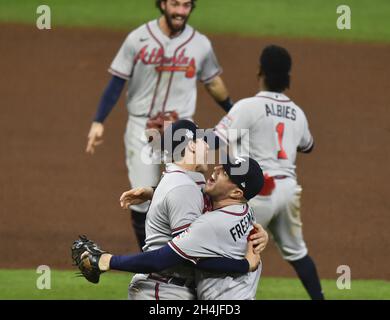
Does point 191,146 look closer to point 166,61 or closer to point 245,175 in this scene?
point 245,175

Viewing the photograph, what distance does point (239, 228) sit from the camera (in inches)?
215

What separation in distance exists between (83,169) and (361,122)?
12.2ft

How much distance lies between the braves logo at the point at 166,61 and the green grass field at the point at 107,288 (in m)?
1.74

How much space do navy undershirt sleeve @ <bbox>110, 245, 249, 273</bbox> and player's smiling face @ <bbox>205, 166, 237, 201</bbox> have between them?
1.15 ft

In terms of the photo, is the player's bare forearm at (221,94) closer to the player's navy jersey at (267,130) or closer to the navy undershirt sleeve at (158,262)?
the player's navy jersey at (267,130)

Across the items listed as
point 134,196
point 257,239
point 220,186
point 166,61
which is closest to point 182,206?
point 220,186

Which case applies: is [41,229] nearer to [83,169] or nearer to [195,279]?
[83,169]

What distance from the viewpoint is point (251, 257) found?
5535 millimetres

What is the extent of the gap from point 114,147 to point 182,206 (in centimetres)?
700

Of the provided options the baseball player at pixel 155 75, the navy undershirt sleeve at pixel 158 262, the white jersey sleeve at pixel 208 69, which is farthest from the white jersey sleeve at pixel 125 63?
the navy undershirt sleeve at pixel 158 262

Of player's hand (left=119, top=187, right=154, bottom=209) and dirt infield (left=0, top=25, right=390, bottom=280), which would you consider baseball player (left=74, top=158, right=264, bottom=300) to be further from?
dirt infield (left=0, top=25, right=390, bottom=280)

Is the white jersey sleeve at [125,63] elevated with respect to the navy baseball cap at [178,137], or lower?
elevated

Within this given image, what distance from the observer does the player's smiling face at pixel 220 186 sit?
5516 mm

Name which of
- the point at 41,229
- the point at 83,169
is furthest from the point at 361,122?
the point at 41,229
